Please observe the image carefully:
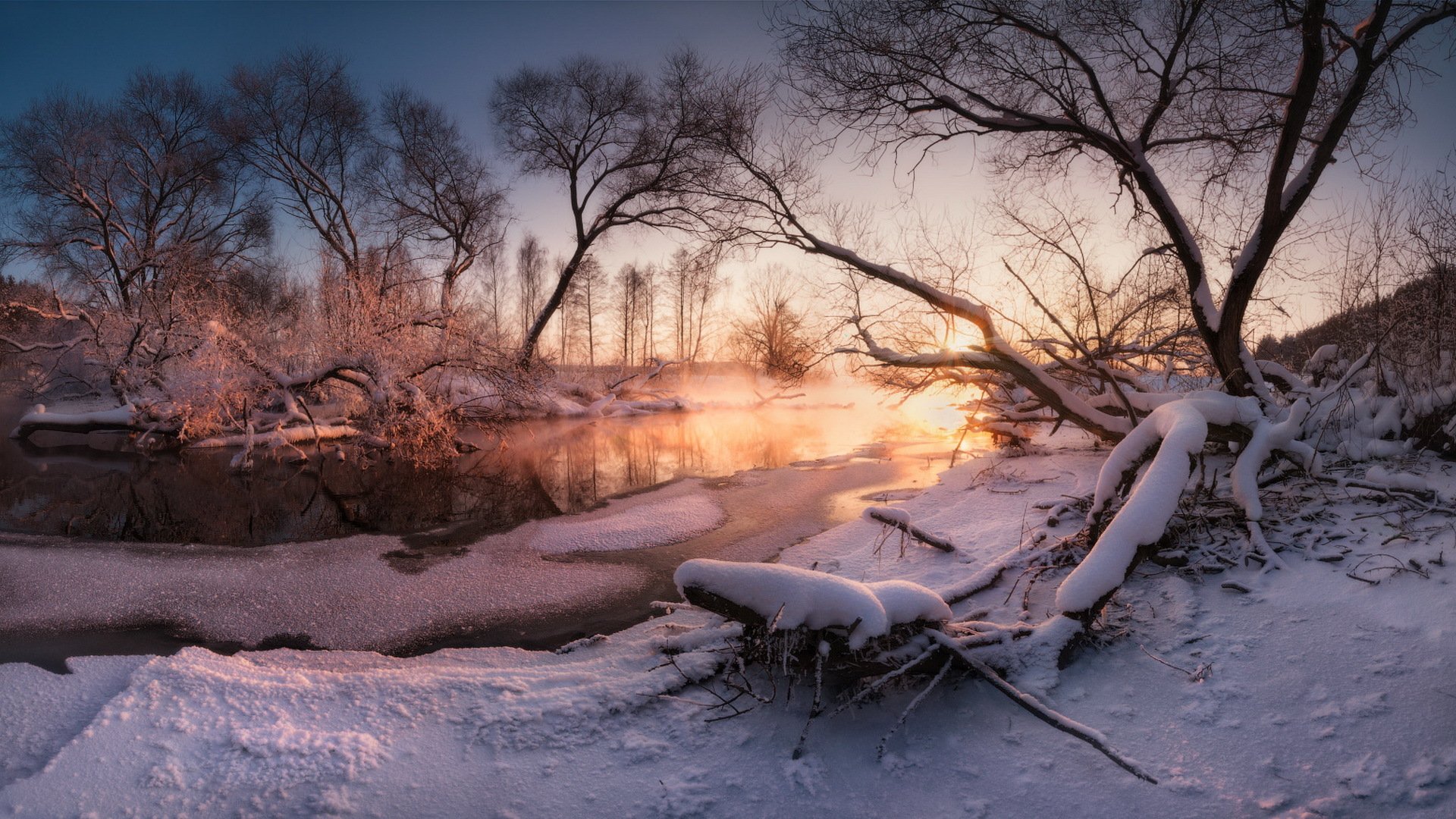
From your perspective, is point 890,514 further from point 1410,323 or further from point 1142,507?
point 1410,323

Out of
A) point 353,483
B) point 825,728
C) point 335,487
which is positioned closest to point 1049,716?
point 825,728

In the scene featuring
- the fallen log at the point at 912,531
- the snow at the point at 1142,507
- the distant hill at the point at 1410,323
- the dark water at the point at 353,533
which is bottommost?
the dark water at the point at 353,533

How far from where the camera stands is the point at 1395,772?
2061 millimetres

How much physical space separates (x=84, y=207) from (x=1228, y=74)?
83.0 feet

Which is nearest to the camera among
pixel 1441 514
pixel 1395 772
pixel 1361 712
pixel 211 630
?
pixel 1395 772

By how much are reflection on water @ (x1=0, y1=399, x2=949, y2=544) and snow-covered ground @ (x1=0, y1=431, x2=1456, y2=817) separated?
9.60ft

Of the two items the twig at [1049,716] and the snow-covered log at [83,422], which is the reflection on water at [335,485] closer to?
the snow-covered log at [83,422]

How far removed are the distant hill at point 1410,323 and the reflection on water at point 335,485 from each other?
765 cm

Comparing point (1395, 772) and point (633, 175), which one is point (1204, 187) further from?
point (633, 175)

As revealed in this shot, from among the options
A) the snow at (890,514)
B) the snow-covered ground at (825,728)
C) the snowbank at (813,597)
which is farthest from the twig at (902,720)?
the snow at (890,514)

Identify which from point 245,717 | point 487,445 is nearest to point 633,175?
point 487,445

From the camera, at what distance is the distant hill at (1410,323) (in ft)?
17.9

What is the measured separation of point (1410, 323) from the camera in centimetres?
583

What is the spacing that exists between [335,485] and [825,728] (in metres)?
9.07
